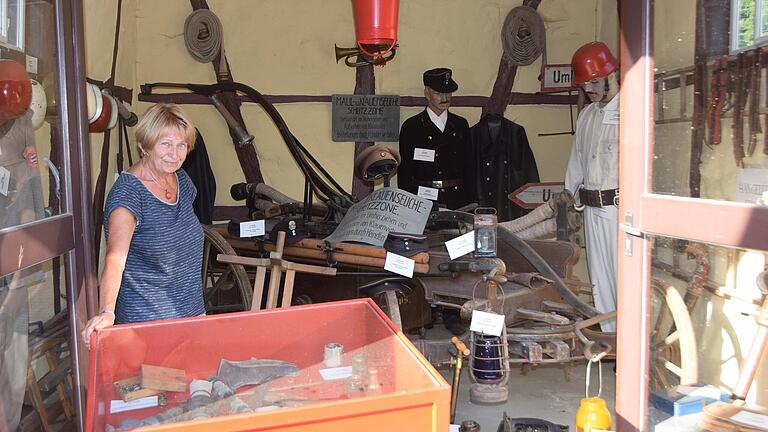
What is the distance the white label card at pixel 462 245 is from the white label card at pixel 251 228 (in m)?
1.24

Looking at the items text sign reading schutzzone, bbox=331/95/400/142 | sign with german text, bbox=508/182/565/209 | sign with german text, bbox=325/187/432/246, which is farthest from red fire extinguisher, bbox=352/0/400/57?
sign with german text, bbox=508/182/565/209

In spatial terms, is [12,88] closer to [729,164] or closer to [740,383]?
[729,164]

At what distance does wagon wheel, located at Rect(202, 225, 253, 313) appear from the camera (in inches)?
170

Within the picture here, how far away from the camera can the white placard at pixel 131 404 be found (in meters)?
1.50

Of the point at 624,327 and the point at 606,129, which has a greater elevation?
the point at 606,129

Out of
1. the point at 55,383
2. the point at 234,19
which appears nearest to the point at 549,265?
the point at 55,383

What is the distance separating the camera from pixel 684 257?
1.87 m

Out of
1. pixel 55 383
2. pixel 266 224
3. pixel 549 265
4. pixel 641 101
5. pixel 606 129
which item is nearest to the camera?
pixel 641 101

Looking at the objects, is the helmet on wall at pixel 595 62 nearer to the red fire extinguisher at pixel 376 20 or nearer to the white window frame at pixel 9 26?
the red fire extinguisher at pixel 376 20

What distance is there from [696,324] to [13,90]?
204cm

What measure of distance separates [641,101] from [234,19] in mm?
5026


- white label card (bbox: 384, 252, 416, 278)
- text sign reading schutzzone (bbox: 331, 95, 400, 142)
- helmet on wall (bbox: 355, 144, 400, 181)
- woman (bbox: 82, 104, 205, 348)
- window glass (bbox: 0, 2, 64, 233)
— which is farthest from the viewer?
text sign reading schutzzone (bbox: 331, 95, 400, 142)

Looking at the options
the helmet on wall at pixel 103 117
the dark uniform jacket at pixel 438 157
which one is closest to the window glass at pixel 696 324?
the helmet on wall at pixel 103 117

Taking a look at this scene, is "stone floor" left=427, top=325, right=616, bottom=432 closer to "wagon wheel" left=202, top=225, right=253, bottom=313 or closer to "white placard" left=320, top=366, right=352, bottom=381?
"wagon wheel" left=202, top=225, right=253, bottom=313
